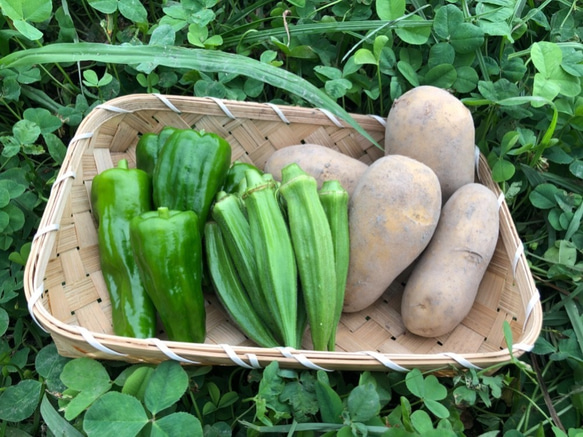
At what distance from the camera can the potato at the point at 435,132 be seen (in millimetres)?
1872

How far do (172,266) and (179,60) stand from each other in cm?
70

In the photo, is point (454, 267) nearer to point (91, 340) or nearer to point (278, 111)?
point (278, 111)

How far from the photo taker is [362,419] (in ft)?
4.82

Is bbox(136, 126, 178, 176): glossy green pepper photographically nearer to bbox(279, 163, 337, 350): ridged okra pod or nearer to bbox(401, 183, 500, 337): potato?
bbox(279, 163, 337, 350): ridged okra pod

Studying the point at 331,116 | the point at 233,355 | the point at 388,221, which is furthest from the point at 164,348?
the point at 331,116

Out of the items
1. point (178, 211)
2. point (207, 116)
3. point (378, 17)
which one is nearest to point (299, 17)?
point (378, 17)

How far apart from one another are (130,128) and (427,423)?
1.36 metres

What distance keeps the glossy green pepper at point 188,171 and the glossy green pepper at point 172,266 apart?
4.3 inches

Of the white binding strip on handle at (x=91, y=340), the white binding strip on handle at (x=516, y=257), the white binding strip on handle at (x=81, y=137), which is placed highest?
the white binding strip on handle at (x=81, y=137)

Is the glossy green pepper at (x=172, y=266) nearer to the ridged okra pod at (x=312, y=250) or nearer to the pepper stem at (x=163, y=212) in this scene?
the pepper stem at (x=163, y=212)

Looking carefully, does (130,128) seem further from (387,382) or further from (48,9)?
(387,382)

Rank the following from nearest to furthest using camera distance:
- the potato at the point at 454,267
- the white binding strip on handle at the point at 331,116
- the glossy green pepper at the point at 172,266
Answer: the glossy green pepper at the point at 172,266
the potato at the point at 454,267
the white binding strip on handle at the point at 331,116

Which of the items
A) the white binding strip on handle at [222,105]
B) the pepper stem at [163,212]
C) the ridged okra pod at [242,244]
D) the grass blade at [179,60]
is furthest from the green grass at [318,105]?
the pepper stem at [163,212]

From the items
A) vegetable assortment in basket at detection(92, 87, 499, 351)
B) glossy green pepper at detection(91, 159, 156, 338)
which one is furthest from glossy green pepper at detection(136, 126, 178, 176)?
glossy green pepper at detection(91, 159, 156, 338)
